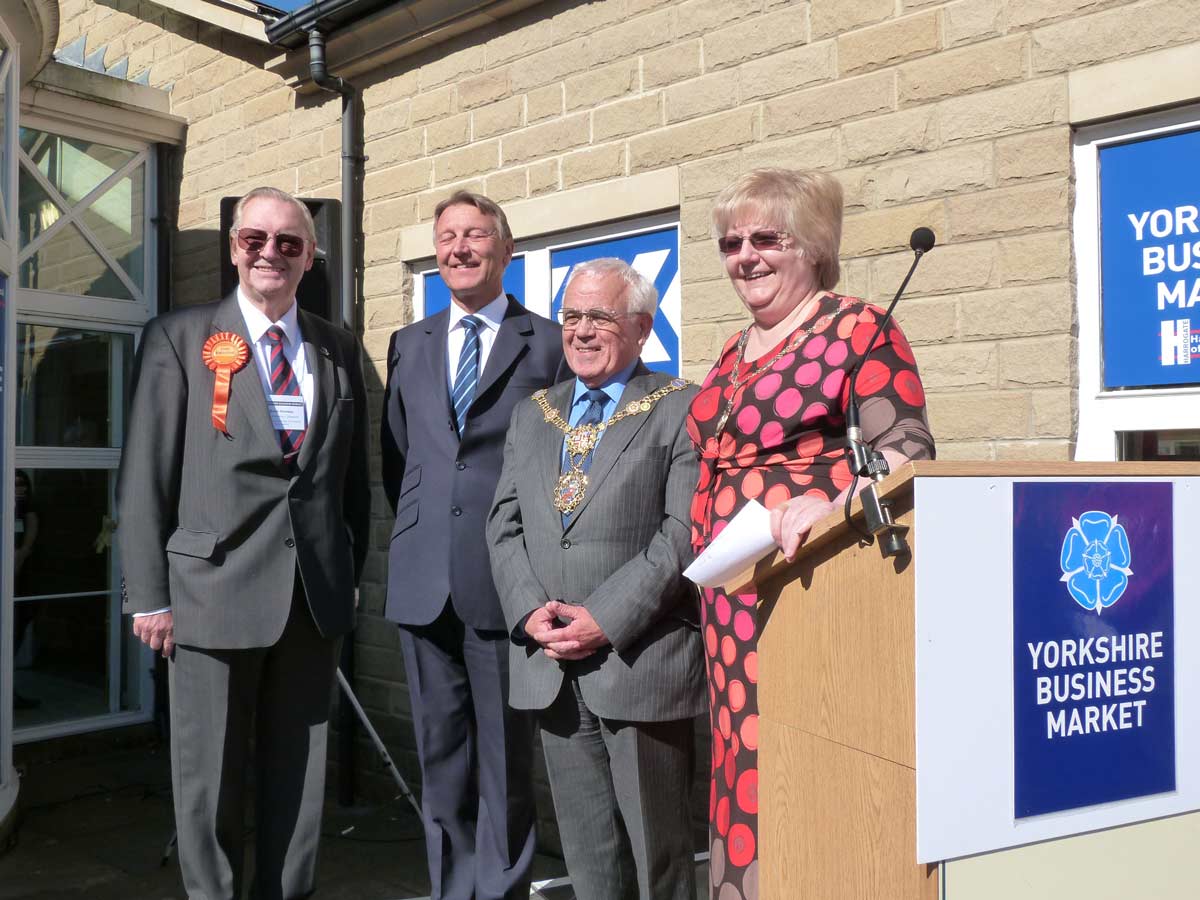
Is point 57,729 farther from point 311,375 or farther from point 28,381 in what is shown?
point 311,375

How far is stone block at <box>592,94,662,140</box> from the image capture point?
14.7 ft

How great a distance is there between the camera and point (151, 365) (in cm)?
319

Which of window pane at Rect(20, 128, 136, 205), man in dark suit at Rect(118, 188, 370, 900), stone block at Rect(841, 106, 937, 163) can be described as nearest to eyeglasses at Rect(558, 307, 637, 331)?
man in dark suit at Rect(118, 188, 370, 900)

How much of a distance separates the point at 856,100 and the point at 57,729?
5576 mm

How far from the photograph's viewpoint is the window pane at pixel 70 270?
21.8 ft

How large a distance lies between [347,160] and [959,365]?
3.40 meters

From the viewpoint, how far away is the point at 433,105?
5402 millimetres

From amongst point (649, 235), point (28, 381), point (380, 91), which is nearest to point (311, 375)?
point (649, 235)

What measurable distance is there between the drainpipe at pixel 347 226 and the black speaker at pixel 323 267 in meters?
0.05

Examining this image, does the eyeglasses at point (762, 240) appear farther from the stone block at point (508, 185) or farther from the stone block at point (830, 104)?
the stone block at point (508, 185)

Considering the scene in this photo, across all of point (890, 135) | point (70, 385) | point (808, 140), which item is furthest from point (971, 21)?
point (70, 385)

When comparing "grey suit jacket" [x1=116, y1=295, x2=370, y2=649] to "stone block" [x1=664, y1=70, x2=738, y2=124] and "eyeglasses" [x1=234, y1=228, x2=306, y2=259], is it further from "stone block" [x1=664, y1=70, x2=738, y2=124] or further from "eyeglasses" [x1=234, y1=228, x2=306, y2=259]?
"stone block" [x1=664, y1=70, x2=738, y2=124]

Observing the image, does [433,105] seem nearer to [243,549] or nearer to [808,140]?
[808,140]

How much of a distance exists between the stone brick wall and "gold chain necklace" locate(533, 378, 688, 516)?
1158 mm
